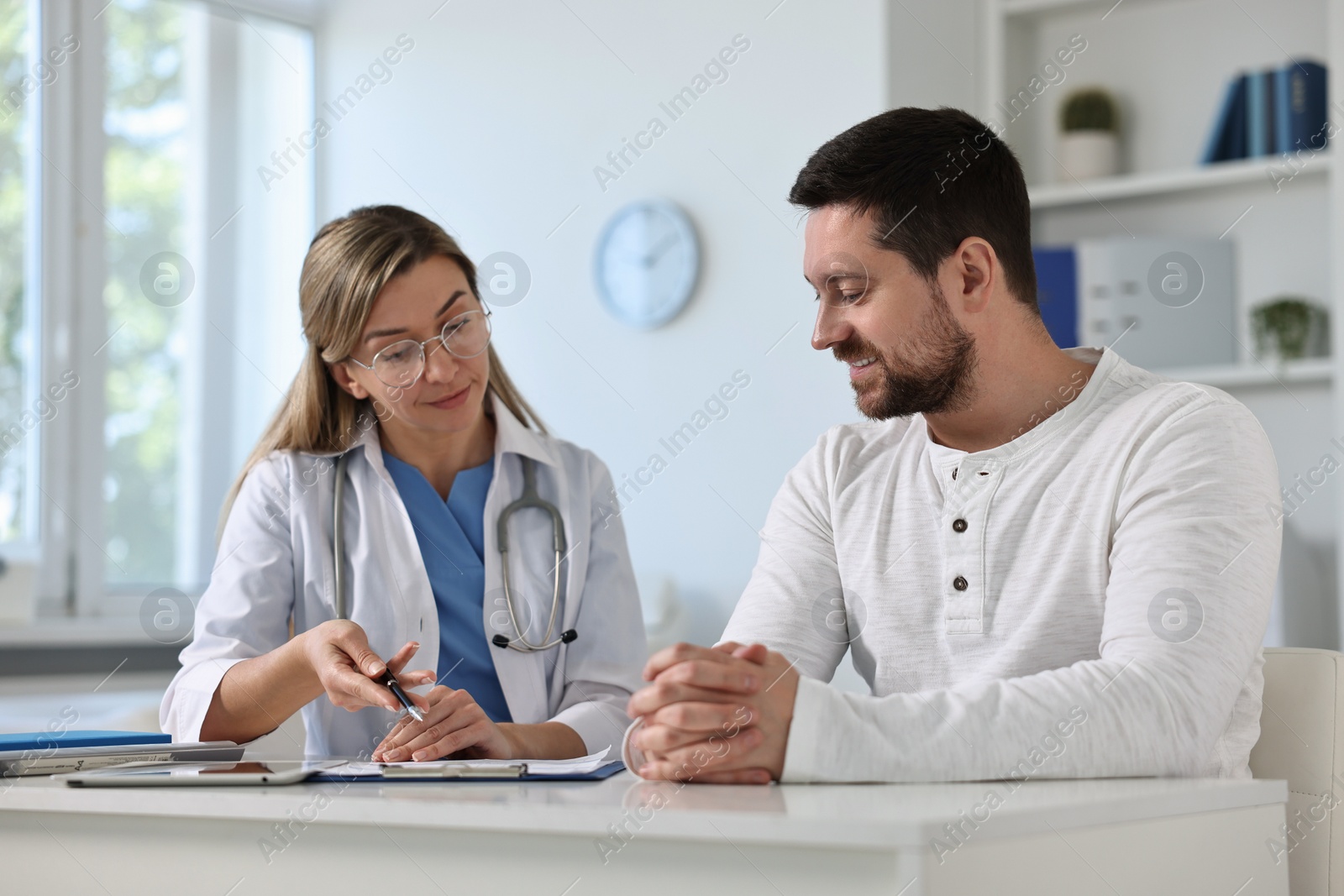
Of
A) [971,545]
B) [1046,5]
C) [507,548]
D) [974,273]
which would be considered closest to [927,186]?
[974,273]

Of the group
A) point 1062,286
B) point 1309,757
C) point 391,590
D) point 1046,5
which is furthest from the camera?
point 1046,5

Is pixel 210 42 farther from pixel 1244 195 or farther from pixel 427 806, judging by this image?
pixel 427 806

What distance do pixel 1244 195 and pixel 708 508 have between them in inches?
59.6

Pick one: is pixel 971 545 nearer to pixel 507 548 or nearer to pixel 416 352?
pixel 507 548

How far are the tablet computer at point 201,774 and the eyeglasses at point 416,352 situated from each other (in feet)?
2.41

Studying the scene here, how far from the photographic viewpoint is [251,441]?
4.16 metres

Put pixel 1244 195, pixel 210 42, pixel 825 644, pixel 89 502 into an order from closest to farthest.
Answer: pixel 825 644 < pixel 1244 195 < pixel 89 502 < pixel 210 42

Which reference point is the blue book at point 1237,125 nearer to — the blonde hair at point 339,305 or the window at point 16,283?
the blonde hair at point 339,305

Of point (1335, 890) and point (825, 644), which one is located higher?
point (825, 644)

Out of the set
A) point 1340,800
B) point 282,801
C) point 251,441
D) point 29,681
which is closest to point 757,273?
point 251,441

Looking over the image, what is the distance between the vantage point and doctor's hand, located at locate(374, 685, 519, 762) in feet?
4.47

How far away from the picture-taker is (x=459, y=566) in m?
1.86

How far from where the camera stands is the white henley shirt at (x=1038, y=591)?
99 cm

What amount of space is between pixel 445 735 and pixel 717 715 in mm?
476
